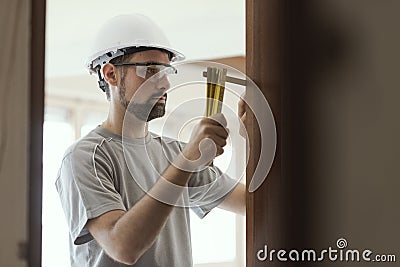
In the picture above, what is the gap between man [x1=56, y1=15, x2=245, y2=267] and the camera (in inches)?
Result: 31.2

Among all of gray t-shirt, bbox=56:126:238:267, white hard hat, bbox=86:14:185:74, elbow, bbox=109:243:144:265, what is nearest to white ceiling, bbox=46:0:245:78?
white hard hat, bbox=86:14:185:74

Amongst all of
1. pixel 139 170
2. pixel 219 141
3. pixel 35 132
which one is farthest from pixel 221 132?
pixel 35 132

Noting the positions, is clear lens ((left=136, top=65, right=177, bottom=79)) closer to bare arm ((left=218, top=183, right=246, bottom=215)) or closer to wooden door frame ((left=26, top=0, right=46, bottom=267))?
bare arm ((left=218, top=183, right=246, bottom=215))

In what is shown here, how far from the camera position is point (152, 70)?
2.75 ft

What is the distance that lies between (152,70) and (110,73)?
0.06 metres

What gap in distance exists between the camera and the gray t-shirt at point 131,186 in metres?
0.79

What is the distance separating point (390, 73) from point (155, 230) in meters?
0.39

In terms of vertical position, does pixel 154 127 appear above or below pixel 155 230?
above

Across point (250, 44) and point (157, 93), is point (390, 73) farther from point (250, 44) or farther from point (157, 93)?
point (157, 93)

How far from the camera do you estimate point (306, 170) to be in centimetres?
87

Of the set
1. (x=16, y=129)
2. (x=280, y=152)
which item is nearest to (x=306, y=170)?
(x=280, y=152)

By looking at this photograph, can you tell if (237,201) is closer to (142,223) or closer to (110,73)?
(142,223)

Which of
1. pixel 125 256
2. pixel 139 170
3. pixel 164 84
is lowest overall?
pixel 125 256

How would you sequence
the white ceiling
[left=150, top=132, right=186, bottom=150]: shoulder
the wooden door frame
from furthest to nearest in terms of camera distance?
[left=150, top=132, right=186, bottom=150]: shoulder < the white ceiling < the wooden door frame
